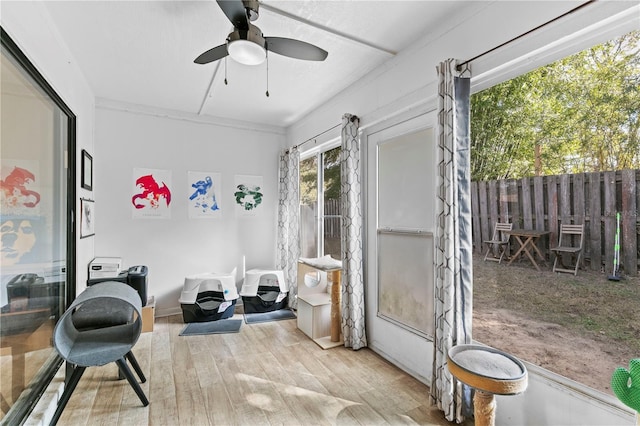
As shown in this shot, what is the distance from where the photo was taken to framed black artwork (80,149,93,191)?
288 centimetres

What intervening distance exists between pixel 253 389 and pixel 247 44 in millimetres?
2306

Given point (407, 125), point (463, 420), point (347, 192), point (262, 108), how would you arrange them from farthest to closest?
point (262, 108)
point (347, 192)
point (407, 125)
point (463, 420)

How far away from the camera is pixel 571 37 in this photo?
1511mm

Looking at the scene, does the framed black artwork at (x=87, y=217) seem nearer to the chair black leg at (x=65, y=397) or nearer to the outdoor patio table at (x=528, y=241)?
the chair black leg at (x=65, y=397)

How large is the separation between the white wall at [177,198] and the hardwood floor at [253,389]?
1.15m

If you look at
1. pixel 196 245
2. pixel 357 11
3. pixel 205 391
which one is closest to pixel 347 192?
pixel 357 11

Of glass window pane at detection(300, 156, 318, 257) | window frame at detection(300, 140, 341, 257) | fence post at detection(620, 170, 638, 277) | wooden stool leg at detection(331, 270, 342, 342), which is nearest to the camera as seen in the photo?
fence post at detection(620, 170, 638, 277)

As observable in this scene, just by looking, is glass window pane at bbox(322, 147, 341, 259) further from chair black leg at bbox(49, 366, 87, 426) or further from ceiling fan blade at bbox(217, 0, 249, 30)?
chair black leg at bbox(49, 366, 87, 426)

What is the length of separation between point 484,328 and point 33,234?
9.47ft

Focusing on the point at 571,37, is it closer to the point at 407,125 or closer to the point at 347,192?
the point at 407,125

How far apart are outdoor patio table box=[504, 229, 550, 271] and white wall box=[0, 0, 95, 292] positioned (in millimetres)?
2943

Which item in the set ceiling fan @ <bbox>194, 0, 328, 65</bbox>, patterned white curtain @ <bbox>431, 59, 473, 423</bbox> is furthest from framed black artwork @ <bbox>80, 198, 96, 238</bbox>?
patterned white curtain @ <bbox>431, 59, 473, 423</bbox>

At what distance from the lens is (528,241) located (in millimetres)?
1866

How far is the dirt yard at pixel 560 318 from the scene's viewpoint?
146cm
